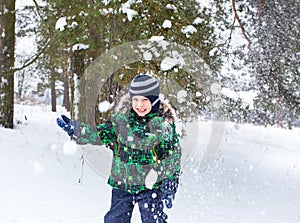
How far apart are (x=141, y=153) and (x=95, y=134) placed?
43 centimetres

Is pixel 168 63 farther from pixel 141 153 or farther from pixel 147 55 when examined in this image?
pixel 141 153

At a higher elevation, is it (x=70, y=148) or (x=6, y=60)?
(x=6, y=60)


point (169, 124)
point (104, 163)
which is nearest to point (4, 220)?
point (169, 124)

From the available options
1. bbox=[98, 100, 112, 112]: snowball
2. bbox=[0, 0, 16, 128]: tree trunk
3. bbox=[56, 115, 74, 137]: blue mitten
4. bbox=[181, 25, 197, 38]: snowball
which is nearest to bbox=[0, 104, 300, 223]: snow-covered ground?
bbox=[0, 0, 16, 128]: tree trunk

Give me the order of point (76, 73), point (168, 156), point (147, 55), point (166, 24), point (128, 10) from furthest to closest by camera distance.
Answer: point (76, 73) < point (147, 55) < point (166, 24) < point (128, 10) < point (168, 156)

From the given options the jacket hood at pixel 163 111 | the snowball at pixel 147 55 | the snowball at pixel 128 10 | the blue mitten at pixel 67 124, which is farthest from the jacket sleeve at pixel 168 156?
the snowball at pixel 147 55

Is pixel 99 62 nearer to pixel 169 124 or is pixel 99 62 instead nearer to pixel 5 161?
pixel 5 161

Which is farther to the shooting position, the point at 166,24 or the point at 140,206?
the point at 166,24

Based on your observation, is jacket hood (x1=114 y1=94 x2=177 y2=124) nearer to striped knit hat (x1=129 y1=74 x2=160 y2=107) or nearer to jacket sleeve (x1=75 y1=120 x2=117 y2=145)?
striped knit hat (x1=129 y1=74 x2=160 y2=107)

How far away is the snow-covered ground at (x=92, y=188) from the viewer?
4.62 m

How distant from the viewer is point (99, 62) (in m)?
6.27

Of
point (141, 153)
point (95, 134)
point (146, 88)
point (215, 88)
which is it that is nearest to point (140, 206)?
point (141, 153)

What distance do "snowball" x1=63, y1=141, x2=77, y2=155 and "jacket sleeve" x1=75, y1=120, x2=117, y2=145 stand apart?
3882 millimetres

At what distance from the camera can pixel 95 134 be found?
124 inches
